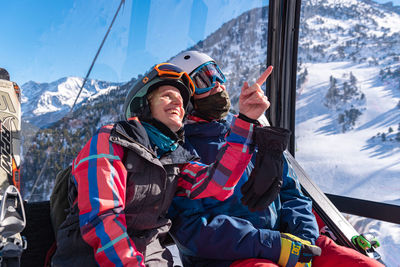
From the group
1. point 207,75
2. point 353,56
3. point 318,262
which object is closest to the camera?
point 318,262

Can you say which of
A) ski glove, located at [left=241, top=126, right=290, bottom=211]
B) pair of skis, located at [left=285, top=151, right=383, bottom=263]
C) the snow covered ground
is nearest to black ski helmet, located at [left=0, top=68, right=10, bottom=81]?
ski glove, located at [left=241, top=126, right=290, bottom=211]

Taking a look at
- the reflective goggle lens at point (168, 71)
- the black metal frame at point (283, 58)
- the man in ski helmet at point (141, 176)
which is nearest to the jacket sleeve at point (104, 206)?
the man in ski helmet at point (141, 176)

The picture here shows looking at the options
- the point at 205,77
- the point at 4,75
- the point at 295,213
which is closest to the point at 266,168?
the point at 295,213

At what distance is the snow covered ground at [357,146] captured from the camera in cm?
237

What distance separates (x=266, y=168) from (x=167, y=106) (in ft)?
1.66

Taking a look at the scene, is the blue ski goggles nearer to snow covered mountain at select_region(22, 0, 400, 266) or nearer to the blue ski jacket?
the blue ski jacket

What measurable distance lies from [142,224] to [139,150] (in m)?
0.29

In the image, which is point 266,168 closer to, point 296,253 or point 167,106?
point 296,253

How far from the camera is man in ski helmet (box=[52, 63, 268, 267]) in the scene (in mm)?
1017

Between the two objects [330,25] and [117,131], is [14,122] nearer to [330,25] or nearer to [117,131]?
[117,131]

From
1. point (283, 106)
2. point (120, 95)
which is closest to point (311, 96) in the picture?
point (283, 106)

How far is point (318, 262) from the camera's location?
1388 mm

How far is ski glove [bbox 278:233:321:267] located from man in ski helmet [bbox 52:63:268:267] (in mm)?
339

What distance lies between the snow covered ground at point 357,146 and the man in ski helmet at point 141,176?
1702mm
